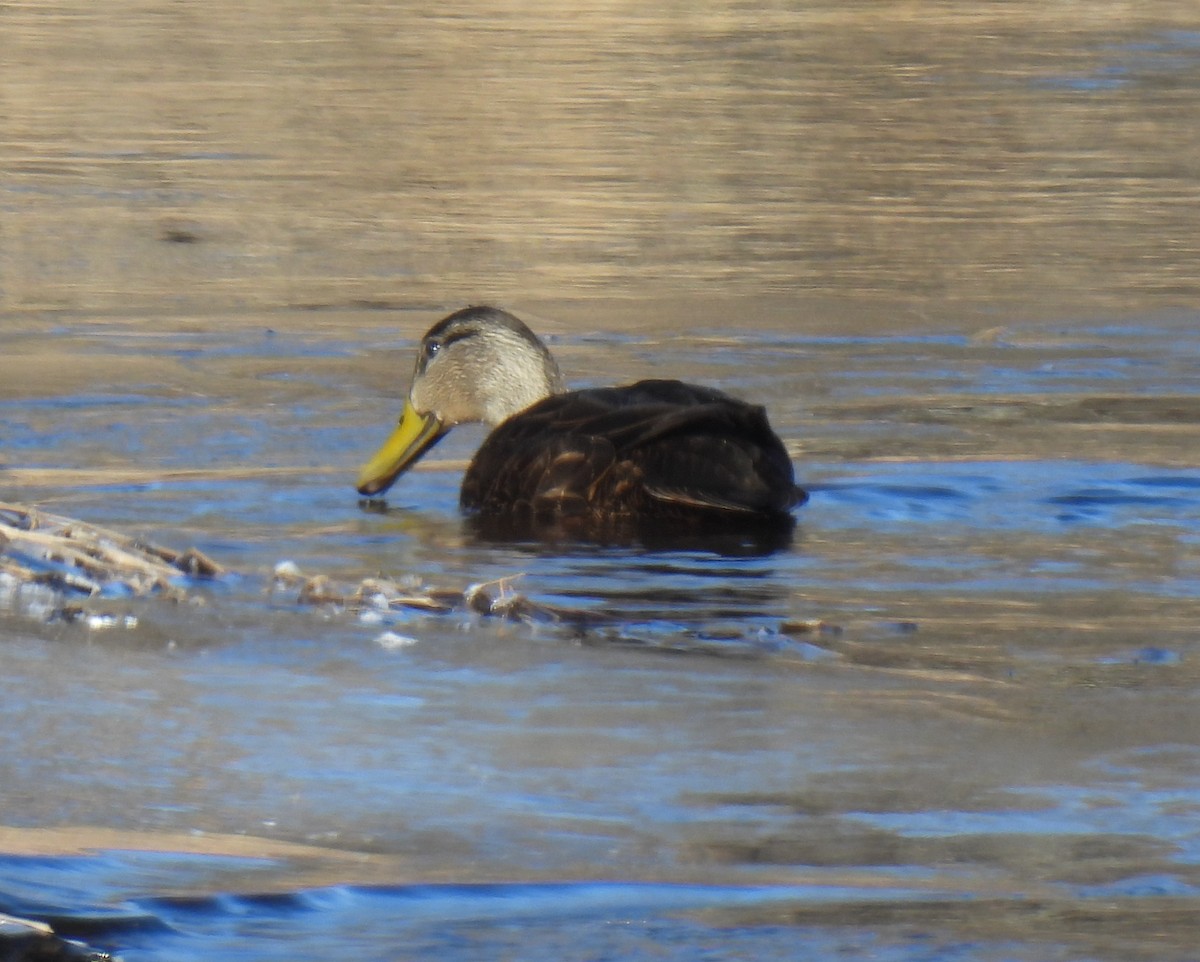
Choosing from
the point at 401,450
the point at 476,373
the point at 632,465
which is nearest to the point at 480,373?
the point at 476,373

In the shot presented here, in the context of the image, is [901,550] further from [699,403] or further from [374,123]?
[374,123]

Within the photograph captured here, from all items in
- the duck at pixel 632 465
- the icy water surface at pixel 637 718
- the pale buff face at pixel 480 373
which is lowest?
the icy water surface at pixel 637 718

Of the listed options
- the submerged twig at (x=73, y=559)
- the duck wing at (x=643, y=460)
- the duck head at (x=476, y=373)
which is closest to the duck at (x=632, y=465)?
the duck wing at (x=643, y=460)

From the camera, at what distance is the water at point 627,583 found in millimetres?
4281

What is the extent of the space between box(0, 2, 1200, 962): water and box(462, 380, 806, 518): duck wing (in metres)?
0.20

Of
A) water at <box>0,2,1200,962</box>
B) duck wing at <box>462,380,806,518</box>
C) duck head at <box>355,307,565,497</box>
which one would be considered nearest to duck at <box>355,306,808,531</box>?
duck wing at <box>462,380,806,518</box>

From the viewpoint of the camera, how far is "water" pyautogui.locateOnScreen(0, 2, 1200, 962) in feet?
14.0

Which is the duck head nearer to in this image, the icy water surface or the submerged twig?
the icy water surface

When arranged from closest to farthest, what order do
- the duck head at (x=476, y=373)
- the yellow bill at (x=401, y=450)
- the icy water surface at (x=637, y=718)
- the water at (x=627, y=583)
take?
the icy water surface at (x=637, y=718), the water at (x=627, y=583), the yellow bill at (x=401, y=450), the duck head at (x=476, y=373)

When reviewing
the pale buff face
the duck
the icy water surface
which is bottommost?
the icy water surface

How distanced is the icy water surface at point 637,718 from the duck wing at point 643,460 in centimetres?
22

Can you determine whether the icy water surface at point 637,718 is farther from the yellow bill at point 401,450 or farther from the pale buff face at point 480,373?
the pale buff face at point 480,373

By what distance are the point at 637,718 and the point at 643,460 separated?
2824mm

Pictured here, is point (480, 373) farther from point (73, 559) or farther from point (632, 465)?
point (73, 559)
